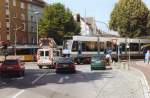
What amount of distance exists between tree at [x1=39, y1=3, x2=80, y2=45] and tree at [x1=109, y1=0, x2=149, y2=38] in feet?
29.2

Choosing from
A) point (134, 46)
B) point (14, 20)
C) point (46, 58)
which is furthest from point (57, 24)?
point (46, 58)

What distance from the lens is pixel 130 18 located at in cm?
9138

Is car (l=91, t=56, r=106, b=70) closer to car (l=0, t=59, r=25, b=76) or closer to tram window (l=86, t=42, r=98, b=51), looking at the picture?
car (l=0, t=59, r=25, b=76)

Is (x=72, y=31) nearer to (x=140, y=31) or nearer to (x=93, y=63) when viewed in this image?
(x=140, y=31)

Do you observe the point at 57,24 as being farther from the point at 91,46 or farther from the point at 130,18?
the point at 91,46

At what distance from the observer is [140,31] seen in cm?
9069

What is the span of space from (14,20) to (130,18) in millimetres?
26674

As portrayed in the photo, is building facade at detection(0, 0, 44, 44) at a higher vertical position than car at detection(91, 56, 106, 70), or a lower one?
higher

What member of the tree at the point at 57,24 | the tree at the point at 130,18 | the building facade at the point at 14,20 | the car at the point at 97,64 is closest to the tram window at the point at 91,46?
the car at the point at 97,64

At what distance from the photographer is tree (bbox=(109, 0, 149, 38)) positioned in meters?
90.2

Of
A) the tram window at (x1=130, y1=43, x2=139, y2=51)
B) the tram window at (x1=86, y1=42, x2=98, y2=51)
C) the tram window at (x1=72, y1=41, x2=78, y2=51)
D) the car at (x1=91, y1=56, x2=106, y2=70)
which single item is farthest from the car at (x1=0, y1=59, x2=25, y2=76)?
the tram window at (x1=130, y1=43, x2=139, y2=51)

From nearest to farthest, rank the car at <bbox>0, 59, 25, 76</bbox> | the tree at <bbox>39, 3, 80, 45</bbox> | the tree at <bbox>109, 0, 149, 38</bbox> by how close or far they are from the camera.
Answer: the car at <bbox>0, 59, 25, 76</bbox> < the tree at <bbox>109, 0, 149, 38</bbox> < the tree at <bbox>39, 3, 80, 45</bbox>

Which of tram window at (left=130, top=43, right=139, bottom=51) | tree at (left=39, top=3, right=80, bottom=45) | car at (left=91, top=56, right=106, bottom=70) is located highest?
tree at (left=39, top=3, right=80, bottom=45)

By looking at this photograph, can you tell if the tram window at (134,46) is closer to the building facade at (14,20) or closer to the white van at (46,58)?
the white van at (46,58)
